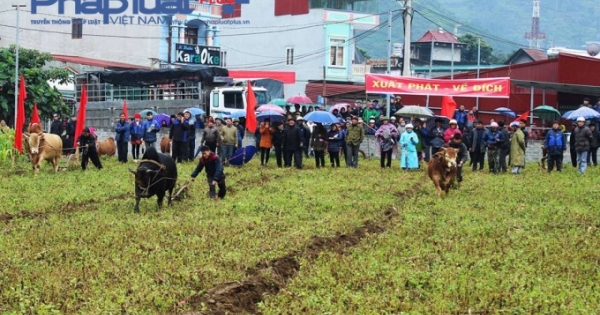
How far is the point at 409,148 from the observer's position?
26250 millimetres

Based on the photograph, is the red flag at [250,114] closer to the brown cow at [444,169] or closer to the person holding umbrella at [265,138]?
the person holding umbrella at [265,138]

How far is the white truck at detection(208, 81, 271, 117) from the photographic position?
36219 millimetres

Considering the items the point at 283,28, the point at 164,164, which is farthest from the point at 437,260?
the point at 283,28

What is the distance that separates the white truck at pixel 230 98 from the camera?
36219 millimetres

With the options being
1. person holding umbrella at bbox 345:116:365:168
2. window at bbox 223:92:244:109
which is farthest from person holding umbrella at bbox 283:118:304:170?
window at bbox 223:92:244:109

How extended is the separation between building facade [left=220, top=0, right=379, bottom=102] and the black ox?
42666 millimetres

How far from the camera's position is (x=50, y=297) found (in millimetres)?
9172

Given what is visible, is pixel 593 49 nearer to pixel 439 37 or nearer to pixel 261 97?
pixel 261 97

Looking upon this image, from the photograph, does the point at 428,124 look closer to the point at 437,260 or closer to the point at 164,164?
the point at 164,164

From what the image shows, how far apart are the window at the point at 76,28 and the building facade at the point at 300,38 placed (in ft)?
37.2

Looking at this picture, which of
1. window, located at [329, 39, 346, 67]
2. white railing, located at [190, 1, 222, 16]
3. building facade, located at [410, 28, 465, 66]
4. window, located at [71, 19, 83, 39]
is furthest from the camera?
building facade, located at [410, 28, 465, 66]

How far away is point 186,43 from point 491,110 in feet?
75.4

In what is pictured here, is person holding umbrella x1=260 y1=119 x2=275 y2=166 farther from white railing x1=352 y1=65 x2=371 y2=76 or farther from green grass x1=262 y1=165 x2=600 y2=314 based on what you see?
white railing x1=352 y1=65 x2=371 y2=76

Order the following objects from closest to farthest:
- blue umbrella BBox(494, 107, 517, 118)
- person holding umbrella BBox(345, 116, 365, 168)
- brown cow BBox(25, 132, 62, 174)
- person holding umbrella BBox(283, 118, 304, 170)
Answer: brown cow BBox(25, 132, 62, 174) → person holding umbrella BBox(283, 118, 304, 170) → person holding umbrella BBox(345, 116, 365, 168) → blue umbrella BBox(494, 107, 517, 118)
